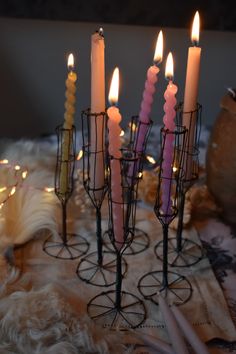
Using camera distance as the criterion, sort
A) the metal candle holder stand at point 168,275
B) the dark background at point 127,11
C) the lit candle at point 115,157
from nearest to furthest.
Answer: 1. the lit candle at point 115,157
2. the metal candle holder stand at point 168,275
3. the dark background at point 127,11

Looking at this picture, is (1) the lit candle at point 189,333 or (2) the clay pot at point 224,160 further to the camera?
Answer: (2) the clay pot at point 224,160

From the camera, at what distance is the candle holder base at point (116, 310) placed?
62 cm

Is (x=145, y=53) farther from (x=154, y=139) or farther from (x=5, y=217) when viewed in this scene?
(x=5, y=217)

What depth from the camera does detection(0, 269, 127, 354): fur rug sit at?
56 centimetres

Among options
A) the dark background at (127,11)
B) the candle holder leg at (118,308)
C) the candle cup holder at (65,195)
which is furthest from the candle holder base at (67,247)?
the dark background at (127,11)

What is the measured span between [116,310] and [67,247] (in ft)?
0.56

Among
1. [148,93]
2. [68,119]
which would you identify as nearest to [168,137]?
[148,93]

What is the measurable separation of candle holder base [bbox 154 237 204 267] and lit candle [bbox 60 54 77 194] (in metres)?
0.17

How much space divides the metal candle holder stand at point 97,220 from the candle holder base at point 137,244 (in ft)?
0.08

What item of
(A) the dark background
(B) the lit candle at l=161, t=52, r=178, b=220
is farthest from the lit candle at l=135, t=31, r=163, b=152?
(A) the dark background

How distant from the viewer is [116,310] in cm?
64

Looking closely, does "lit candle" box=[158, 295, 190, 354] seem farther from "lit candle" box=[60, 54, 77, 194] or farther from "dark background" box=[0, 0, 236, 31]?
"dark background" box=[0, 0, 236, 31]

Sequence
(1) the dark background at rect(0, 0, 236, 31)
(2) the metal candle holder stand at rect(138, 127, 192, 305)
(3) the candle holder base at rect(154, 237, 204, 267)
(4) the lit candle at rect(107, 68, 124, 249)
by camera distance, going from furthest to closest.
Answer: (1) the dark background at rect(0, 0, 236, 31), (3) the candle holder base at rect(154, 237, 204, 267), (2) the metal candle holder stand at rect(138, 127, 192, 305), (4) the lit candle at rect(107, 68, 124, 249)

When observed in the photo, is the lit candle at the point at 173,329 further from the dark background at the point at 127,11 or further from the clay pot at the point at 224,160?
the dark background at the point at 127,11
